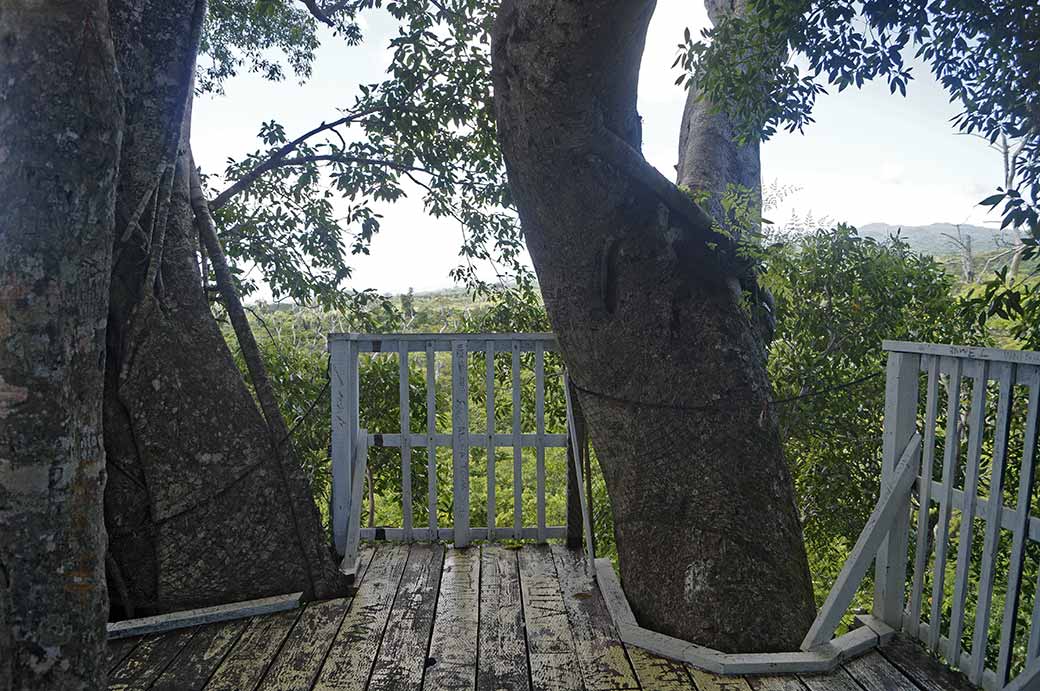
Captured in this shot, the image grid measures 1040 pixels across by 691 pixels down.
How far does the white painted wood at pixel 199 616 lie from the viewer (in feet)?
11.5

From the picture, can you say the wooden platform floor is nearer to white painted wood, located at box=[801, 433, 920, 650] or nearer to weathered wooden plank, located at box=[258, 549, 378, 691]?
weathered wooden plank, located at box=[258, 549, 378, 691]

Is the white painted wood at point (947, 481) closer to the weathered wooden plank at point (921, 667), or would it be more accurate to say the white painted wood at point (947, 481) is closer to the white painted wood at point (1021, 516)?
the weathered wooden plank at point (921, 667)

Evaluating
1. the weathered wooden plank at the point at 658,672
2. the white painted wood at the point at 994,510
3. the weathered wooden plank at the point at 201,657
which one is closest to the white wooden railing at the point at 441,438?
the weathered wooden plank at the point at 201,657

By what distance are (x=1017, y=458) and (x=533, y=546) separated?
10.4ft

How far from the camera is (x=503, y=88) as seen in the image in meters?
3.59

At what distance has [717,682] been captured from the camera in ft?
9.91

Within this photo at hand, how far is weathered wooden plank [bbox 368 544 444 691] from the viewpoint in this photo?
3084 millimetres

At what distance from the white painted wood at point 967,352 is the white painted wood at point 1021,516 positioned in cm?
5

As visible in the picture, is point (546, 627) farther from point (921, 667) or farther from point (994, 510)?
point (994, 510)

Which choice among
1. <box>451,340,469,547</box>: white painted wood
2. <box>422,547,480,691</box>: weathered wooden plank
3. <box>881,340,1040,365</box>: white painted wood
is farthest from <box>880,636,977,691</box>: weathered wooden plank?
<box>451,340,469,547</box>: white painted wood

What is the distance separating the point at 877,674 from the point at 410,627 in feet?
6.11

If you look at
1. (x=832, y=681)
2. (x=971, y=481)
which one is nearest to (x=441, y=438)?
(x=832, y=681)

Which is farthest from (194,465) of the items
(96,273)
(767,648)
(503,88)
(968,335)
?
Answer: (968,335)

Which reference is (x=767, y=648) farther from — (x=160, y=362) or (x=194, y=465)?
(x=160, y=362)
